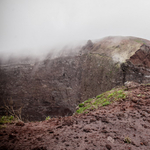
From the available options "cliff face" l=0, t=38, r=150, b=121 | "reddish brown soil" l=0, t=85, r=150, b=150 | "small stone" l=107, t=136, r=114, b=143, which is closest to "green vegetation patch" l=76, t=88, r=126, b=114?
"reddish brown soil" l=0, t=85, r=150, b=150

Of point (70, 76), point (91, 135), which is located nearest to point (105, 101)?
point (91, 135)

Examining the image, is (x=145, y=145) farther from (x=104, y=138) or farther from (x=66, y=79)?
(x=66, y=79)

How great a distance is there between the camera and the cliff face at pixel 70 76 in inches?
649

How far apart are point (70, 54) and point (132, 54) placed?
39.9ft

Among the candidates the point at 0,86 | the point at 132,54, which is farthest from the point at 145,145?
the point at 0,86

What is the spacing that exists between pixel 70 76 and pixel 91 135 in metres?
19.9

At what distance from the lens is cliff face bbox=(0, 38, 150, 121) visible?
54.1ft

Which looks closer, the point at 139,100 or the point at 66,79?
the point at 139,100

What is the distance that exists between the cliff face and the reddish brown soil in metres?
14.2

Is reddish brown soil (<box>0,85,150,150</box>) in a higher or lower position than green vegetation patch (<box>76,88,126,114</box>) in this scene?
higher

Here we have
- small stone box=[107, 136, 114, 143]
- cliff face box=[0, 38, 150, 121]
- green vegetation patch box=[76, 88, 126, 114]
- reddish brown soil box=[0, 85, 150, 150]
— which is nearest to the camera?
reddish brown soil box=[0, 85, 150, 150]

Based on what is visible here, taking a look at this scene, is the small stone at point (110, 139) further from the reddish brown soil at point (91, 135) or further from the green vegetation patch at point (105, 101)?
the green vegetation patch at point (105, 101)

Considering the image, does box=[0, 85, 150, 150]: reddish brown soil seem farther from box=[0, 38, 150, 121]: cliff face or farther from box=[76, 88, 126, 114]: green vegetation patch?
box=[0, 38, 150, 121]: cliff face

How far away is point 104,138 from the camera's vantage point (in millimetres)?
2459
